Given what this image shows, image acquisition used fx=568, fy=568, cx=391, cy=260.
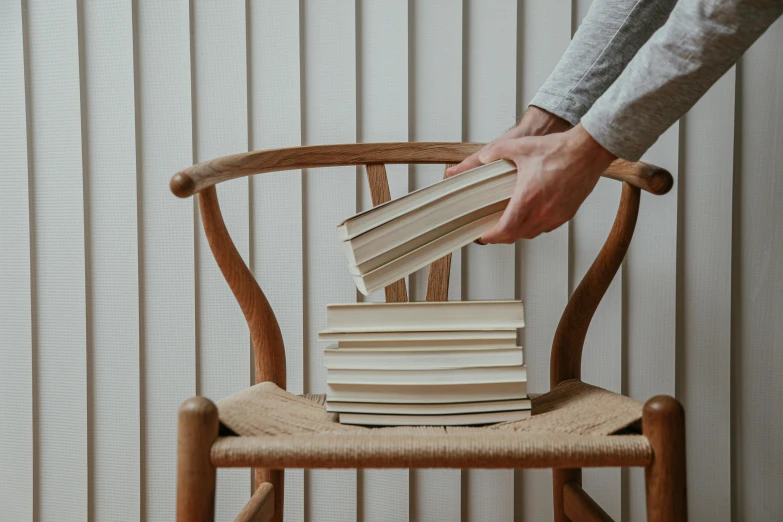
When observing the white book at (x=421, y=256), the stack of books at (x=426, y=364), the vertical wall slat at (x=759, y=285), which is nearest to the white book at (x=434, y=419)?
the stack of books at (x=426, y=364)

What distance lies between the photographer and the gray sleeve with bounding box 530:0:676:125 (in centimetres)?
69

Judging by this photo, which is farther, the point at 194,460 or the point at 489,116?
the point at 489,116

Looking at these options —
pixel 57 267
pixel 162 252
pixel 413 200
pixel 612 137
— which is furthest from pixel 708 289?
pixel 57 267

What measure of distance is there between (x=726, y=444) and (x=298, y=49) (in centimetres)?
97

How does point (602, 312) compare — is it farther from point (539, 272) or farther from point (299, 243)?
point (299, 243)

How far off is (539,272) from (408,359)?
459 millimetres

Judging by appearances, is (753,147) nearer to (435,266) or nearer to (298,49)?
(435,266)

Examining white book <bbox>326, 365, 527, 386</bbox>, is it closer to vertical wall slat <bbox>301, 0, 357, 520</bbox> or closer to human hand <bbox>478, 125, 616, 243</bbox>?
human hand <bbox>478, 125, 616, 243</bbox>

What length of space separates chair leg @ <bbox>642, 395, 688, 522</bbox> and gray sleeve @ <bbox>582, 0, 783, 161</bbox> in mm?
238

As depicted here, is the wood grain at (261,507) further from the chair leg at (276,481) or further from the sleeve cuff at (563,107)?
the sleeve cuff at (563,107)


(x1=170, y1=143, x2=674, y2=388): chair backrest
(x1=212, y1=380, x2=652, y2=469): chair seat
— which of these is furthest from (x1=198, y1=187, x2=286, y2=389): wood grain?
(x1=212, y1=380, x2=652, y2=469): chair seat

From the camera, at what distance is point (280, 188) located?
96 cm

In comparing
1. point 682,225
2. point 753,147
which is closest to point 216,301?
point 682,225

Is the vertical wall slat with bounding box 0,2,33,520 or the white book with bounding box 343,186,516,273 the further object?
the vertical wall slat with bounding box 0,2,33,520
